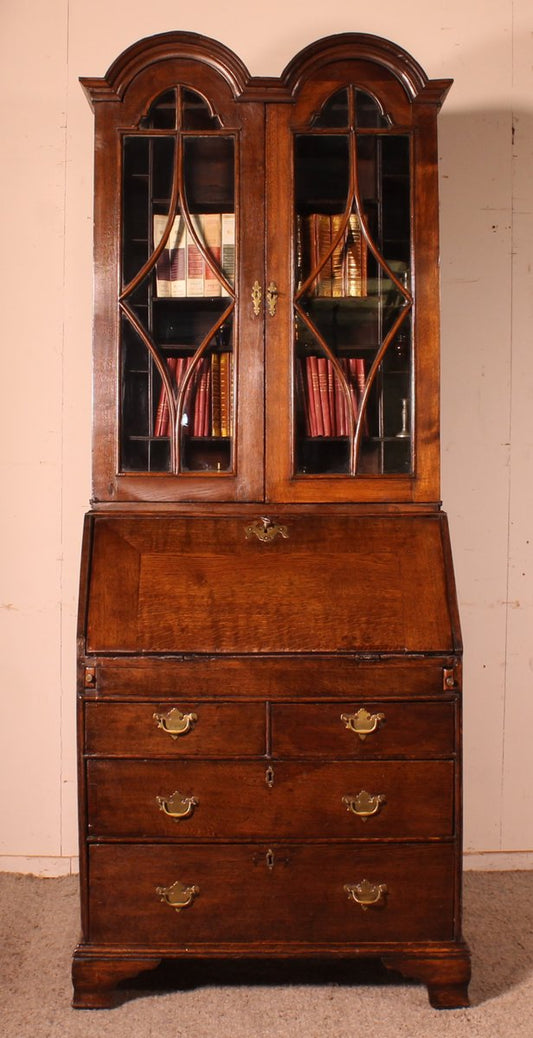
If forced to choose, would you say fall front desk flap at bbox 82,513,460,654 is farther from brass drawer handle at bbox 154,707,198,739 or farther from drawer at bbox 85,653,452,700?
brass drawer handle at bbox 154,707,198,739

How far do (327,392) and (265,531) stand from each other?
419 mm

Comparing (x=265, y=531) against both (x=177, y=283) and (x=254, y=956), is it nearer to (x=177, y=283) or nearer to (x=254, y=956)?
(x=177, y=283)

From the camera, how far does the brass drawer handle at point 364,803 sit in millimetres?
2062

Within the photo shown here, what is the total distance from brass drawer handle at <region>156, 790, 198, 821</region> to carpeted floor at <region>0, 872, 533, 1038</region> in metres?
→ 0.51

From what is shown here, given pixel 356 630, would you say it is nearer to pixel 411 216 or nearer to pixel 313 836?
pixel 313 836

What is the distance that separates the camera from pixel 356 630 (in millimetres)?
2080

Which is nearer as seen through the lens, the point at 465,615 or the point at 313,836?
the point at 313,836

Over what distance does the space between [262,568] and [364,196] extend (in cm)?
104

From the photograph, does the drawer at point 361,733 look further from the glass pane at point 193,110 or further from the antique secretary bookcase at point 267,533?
the glass pane at point 193,110

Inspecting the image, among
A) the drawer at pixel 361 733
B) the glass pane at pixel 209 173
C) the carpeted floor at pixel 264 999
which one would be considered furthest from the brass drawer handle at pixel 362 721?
the glass pane at pixel 209 173

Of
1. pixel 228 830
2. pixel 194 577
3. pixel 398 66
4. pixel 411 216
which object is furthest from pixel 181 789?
pixel 398 66

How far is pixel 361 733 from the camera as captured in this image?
2061 mm

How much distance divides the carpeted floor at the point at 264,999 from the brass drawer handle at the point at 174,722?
2.33ft

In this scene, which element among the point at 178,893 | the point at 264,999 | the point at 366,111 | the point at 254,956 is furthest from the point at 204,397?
the point at 264,999
